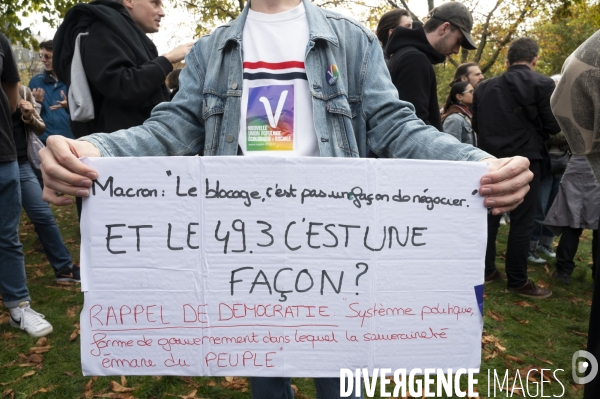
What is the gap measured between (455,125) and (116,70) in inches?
151

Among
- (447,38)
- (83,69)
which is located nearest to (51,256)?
(83,69)

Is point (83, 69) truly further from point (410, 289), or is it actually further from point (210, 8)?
point (210, 8)

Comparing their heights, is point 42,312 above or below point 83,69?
below

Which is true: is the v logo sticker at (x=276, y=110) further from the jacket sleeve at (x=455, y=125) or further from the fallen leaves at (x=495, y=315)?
the jacket sleeve at (x=455, y=125)

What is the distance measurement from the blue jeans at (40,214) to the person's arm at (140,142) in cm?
281

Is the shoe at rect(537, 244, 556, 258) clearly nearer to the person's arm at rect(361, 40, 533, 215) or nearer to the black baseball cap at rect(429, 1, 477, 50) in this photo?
the black baseball cap at rect(429, 1, 477, 50)

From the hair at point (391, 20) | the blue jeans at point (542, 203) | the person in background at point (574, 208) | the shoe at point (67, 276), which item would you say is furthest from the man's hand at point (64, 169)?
the blue jeans at point (542, 203)

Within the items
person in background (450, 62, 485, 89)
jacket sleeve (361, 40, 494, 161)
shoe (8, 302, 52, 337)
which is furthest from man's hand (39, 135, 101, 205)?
person in background (450, 62, 485, 89)

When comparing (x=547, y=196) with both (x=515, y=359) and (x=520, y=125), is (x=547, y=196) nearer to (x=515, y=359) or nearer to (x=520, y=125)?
(x=520, y=125)

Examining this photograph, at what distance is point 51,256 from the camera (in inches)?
184

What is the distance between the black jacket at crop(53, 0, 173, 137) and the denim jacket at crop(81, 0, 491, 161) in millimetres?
1186

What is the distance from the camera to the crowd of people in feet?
5.47

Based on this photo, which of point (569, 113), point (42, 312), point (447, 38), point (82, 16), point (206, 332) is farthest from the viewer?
point (42, 312)

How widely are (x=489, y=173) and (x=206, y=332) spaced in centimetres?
101
